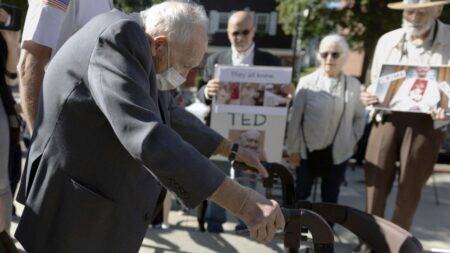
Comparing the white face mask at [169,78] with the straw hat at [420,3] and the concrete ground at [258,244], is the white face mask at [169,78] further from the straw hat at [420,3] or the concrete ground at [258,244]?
the straw hat at [420,3]

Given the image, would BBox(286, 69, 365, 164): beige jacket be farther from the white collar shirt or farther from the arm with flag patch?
the arm with flag patch

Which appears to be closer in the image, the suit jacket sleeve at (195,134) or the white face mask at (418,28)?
the suit jacket sleeve at (195,134)

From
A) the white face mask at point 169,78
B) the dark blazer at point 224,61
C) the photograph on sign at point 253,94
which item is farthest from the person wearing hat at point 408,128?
the white face mask at point 169,78

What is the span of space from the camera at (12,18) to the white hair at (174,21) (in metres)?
1.21

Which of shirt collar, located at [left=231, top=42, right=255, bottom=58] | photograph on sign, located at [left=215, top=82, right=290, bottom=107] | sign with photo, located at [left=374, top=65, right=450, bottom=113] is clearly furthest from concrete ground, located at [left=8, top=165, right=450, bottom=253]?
shirt collar, located at [left=231, top=42, right=255, bottom=58]

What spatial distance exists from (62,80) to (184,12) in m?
0.45

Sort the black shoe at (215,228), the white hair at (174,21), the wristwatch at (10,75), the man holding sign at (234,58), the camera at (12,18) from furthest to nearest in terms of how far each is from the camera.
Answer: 1. the black shoe at (215,228)
2. the man holding sign at (234,58)
3. the wristwatch at (10,75)
4. the camera at (12,18)
5. the white hair at (174,21)

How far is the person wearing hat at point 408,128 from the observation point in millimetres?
3158

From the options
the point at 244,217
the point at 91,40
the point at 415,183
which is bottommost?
the point at 415,183

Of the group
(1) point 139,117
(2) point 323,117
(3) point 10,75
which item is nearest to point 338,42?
(2) point 323,117

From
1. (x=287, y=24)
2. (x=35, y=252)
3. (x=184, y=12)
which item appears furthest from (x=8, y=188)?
(x=287, y=24)

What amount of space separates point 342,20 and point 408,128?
17.4 metres

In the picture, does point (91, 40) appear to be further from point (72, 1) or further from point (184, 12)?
point (72, 1)

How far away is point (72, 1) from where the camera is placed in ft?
6.84
